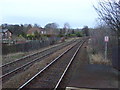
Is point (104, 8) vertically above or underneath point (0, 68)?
above

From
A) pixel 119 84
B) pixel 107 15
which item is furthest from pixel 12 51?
pixel 119 84

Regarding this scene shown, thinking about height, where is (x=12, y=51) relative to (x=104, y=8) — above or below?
below

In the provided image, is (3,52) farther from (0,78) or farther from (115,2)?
(115,2)

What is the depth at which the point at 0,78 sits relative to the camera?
12.8m

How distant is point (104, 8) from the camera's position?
13125 millimetres

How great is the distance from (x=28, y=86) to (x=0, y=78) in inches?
104

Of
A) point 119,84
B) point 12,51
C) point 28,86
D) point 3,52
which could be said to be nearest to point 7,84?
point 28,86

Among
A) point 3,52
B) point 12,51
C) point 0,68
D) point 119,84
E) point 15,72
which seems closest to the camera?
point 119,84

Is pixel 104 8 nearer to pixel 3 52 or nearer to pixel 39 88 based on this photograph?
pixel 39 88

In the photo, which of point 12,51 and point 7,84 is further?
point 12,51

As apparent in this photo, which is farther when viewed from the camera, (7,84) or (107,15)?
(107,15)

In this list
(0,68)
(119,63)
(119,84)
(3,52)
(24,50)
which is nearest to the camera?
(119,84)

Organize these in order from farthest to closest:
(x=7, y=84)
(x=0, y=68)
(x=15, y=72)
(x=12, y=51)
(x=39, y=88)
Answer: (x=12, y=51) < (x=0, y=68) < (x=15, y=72) < (x=7, y=84) < (x=39, y=88)

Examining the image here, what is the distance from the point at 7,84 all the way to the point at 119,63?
556 cm
